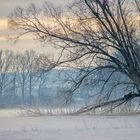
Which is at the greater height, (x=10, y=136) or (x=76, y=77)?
(x=76, y=77)

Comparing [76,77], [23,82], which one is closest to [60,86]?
[76,77]

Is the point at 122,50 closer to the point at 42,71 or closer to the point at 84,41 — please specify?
the point at 84,41

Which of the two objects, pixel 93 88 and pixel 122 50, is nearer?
pixel 122 50

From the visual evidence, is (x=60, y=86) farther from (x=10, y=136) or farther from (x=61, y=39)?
(x=10, y=136)

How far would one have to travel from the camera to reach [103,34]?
3375cm

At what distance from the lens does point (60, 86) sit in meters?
36.7

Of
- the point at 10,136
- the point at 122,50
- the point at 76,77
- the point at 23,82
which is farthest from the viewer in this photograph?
the point at 23,82

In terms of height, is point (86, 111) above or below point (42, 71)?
below

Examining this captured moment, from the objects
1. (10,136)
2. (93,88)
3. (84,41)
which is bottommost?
(10,136)

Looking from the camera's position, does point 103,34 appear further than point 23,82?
No

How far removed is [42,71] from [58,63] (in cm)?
111

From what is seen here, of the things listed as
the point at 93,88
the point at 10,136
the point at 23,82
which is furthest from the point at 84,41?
the point at 23,82

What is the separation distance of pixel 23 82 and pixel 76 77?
76.9m

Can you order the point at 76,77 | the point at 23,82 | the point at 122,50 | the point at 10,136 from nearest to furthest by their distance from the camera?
the point at 10,136, the point at 122,50, the point at 76,77, the point at 23,82
